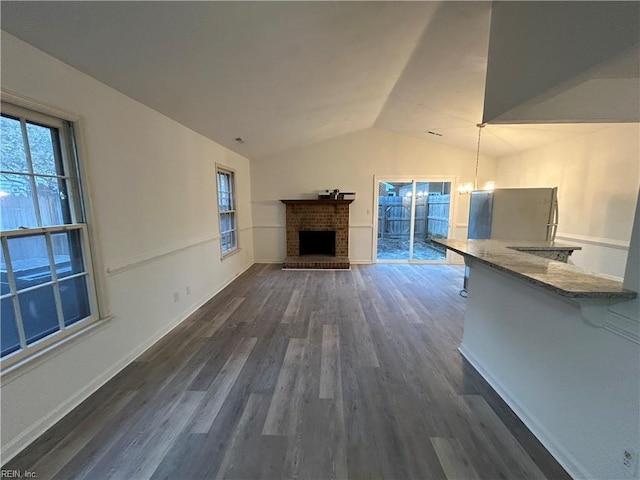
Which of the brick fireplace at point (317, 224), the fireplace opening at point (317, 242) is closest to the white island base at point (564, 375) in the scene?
the brick fireplace at point (317, 224)

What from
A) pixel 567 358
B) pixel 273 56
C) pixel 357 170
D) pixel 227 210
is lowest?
pixel 567 358

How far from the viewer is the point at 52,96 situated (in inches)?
71.2

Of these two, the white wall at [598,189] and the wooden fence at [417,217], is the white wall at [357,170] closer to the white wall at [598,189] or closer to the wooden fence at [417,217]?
the wooden fence at [417,217]

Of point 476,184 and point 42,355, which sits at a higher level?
point 476,184

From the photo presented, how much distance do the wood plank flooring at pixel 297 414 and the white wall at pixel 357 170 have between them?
11.7ft

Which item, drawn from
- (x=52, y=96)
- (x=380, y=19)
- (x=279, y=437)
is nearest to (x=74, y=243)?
(x=52, y=96)

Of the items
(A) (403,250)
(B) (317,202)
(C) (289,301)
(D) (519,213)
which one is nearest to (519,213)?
(D) (519,213)

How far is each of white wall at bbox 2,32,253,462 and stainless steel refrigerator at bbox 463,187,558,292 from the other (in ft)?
14.2

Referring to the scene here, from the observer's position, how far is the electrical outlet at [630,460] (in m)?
1.21

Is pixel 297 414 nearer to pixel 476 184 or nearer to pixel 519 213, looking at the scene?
pixel 519 213

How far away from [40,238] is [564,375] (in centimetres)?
337

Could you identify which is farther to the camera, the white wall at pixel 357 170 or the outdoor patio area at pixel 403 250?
the outdoor patio area at pixel 403 250

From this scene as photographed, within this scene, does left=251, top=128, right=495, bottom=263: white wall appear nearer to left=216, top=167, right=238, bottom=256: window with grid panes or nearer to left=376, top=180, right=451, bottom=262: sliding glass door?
left=376, top=180, right=451, bottom=262: sliding glass door

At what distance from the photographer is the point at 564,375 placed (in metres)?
1.56
